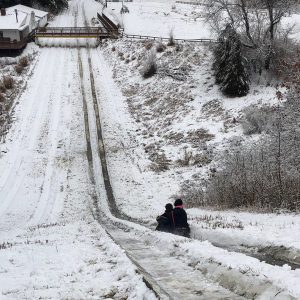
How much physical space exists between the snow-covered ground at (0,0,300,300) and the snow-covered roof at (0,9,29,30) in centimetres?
381

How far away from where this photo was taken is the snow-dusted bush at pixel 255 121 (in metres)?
21.8

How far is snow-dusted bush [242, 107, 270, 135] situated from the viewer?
21828 millimetres

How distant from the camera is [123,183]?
20.0 metres

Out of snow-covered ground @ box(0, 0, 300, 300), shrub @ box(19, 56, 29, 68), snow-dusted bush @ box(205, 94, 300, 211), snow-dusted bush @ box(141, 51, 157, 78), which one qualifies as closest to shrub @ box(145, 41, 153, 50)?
snow-covered ground @ box(0, 0, 300, 300)

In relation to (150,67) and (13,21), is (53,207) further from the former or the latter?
(13,21)

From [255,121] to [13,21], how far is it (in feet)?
119

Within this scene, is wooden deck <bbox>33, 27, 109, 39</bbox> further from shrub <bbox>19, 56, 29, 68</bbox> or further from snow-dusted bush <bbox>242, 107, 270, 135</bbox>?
snow-dusted bush <bbox>242, 107, 270, 135</bbox>

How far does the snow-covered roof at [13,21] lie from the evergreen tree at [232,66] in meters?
27.4

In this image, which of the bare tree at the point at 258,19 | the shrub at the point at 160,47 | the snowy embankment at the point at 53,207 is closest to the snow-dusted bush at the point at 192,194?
the snowy embankment at the point at 53,207

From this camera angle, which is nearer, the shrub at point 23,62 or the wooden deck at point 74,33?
the shrub at point 23,62

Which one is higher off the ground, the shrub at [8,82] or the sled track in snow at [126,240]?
the shrub at [8,82]

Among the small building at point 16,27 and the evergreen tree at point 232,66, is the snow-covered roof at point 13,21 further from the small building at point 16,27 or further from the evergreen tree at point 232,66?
the evergreen tree at point 232,66

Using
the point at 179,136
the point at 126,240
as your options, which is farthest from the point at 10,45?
the point at 126,240

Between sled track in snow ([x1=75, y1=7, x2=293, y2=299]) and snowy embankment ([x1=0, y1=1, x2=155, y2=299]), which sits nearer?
sled track in snow ([x1=75, y1=7, x2=293, y2=299])
